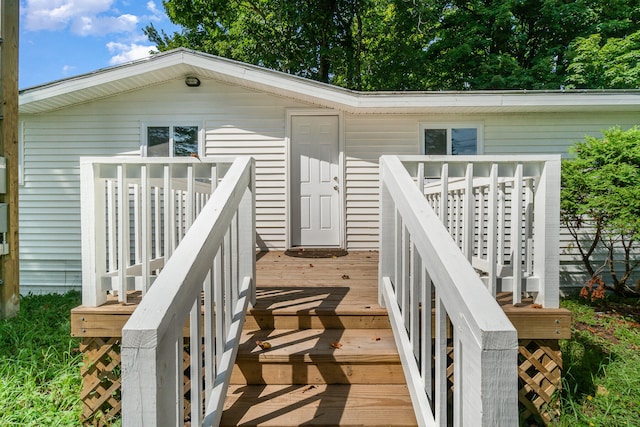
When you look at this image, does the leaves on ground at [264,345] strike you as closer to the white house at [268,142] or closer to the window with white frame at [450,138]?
the white house at [268,142]

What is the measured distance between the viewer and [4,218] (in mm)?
2453

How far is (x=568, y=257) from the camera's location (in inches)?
215

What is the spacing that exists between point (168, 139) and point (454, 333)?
17.9 ft

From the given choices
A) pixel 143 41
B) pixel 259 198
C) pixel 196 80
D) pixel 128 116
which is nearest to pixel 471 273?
pixel 259 198

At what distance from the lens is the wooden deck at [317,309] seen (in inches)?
81.7

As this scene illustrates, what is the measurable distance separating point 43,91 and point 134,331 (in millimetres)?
5527

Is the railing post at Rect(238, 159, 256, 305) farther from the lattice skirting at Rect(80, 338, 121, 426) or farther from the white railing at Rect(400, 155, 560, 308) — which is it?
the white railing at Rect(400, 155, 560, 308)

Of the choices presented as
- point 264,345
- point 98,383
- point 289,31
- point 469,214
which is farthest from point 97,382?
point 289,31

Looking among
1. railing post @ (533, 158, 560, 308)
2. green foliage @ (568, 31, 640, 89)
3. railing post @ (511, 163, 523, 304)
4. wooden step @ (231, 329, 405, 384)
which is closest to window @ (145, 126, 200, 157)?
wooden step @ (231, 329, 405, 384)

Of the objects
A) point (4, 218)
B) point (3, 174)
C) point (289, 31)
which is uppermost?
point (289, 31)

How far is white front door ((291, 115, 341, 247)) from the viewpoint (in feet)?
18.2

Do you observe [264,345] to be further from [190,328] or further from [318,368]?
[190,328]

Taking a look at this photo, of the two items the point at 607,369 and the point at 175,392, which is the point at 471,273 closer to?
the point at 175,392

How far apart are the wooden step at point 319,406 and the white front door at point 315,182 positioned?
370cm
